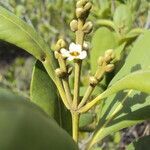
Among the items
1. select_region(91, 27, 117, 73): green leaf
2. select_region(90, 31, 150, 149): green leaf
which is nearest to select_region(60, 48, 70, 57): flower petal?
select_region(90, 31, 150, 149): green leaf

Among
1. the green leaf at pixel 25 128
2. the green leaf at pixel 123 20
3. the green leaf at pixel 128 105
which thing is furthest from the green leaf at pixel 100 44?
the green leaf at pixel 25 128

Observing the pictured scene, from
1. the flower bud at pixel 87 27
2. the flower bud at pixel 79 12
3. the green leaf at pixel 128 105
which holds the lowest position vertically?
the green leaf at pixel 128 105

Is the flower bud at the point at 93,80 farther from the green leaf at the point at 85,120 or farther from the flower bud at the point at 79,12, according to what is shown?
the green leaf at the point at 85,120

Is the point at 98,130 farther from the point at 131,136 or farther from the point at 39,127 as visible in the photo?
the point at 131,136

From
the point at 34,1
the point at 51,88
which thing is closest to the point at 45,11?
the point at 34,1

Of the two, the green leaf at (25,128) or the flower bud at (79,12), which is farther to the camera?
the flower bud at (79,12)

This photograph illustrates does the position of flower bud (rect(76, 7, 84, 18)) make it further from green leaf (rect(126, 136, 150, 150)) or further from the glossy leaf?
green leaf (rect(126, 136, 150, 150))

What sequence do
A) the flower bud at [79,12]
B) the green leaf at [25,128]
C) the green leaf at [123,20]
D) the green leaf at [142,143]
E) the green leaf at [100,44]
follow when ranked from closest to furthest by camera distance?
the green leaf at [25,128] < the flower bud at [79,12] < the green leaf at [142,143] < the green leaf at [100,44] < the green leaf at [123,20]
